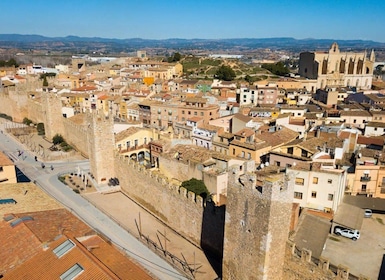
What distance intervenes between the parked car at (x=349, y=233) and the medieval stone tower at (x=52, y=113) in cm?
2699

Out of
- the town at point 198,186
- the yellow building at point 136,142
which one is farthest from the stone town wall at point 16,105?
the yellow building at point 136,142

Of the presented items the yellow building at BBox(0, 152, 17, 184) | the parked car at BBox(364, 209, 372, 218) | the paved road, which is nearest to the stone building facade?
the parked car at BBox(364, 209, 372, 218)

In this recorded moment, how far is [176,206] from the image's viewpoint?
1769 cm

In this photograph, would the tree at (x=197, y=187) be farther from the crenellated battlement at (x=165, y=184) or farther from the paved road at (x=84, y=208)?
the paved road at (x=84, y=208)

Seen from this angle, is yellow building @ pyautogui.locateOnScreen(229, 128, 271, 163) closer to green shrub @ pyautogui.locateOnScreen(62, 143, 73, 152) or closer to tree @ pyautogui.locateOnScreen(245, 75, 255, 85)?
green shrub @ pyautogui.locateOnScreen(62, 143, 73, 152)

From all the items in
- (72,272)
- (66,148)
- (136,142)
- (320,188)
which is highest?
(72,272)

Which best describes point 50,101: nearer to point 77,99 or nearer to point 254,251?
point 77,99

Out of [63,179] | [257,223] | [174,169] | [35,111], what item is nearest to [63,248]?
[257,223]

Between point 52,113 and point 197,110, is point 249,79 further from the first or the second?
point 52,113

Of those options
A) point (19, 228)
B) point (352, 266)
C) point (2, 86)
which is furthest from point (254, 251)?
point (2, 86)

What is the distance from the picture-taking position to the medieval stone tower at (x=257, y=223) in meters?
10.6

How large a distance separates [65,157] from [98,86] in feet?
78.0

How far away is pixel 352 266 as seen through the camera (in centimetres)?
1411

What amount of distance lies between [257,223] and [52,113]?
91.9 ft
